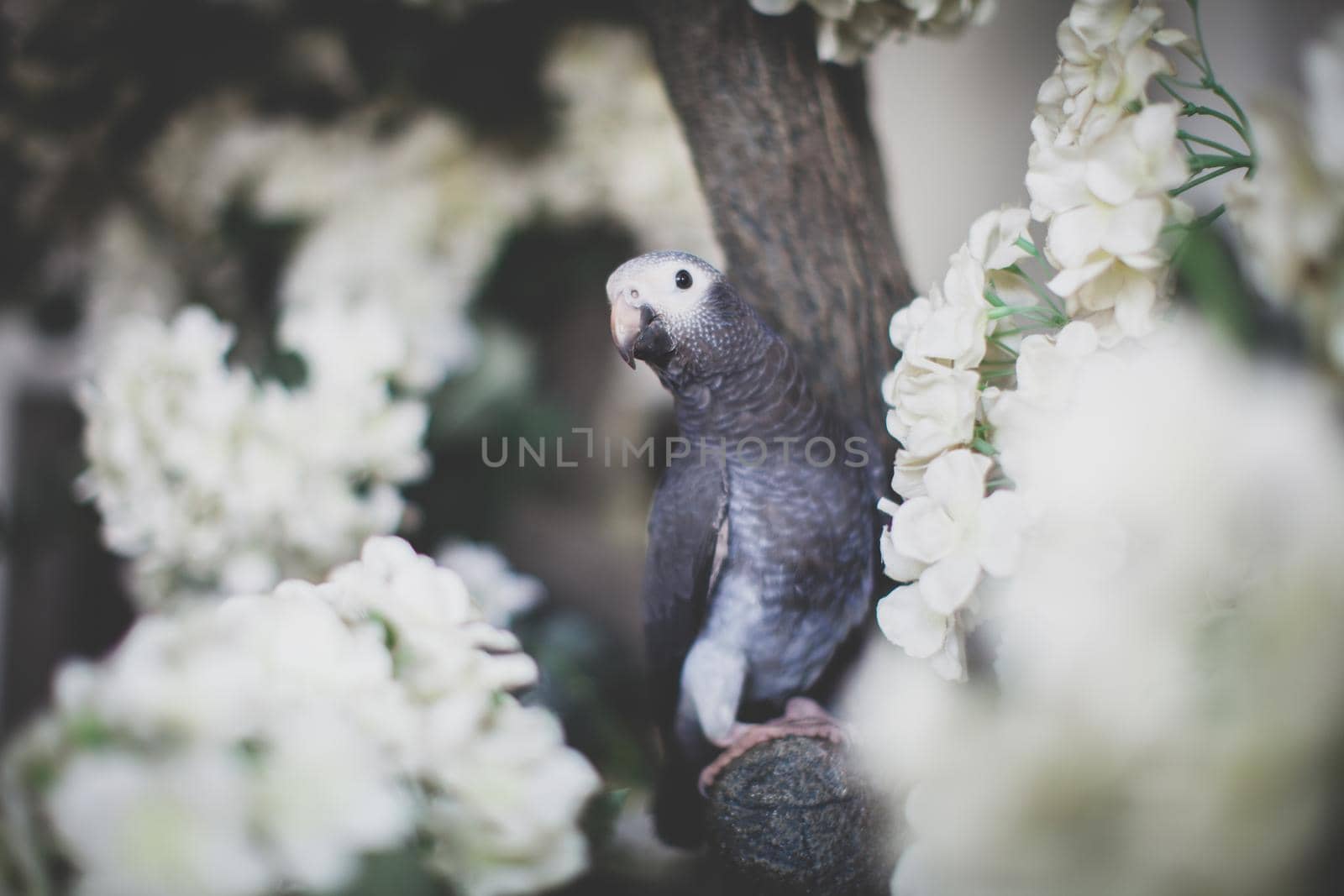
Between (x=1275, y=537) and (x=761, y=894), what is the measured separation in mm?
411

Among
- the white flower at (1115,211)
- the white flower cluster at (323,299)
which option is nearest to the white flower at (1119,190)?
the white flower at (1115,211)

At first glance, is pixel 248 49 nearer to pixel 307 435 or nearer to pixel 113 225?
pixel 113 225

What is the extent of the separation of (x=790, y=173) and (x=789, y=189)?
12 mm

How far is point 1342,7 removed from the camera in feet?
1.15

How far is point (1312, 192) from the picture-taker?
275 mm

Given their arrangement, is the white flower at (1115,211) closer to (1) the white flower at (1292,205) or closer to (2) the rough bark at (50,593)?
(1) the white flower at (1292,205)

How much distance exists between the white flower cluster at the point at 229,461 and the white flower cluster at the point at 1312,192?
627 millimetres

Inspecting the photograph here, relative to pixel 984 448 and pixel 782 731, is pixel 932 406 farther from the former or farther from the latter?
pixel 782 731

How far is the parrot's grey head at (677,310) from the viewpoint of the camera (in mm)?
581

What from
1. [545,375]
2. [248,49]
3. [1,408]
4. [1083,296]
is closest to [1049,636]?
[1083,296]

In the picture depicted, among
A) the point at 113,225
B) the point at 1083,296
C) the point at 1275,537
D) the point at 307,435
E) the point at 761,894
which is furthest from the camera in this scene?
the point at 113,225
